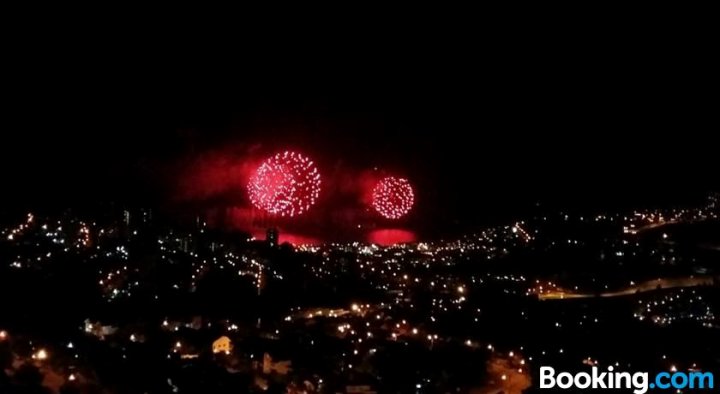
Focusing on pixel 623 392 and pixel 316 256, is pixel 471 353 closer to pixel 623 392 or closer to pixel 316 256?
pixel 623 392

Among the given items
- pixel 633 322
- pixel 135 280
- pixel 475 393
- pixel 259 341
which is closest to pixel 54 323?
pixel 259 341

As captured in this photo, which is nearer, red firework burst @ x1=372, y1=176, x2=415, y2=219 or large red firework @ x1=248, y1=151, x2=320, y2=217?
large red firework @ x1=248, y1=151, x2=320, y2=217

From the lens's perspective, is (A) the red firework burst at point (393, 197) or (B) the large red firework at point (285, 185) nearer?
(B) the large red firework at point (285, 185)

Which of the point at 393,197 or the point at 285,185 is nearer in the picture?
the point at 285,185
